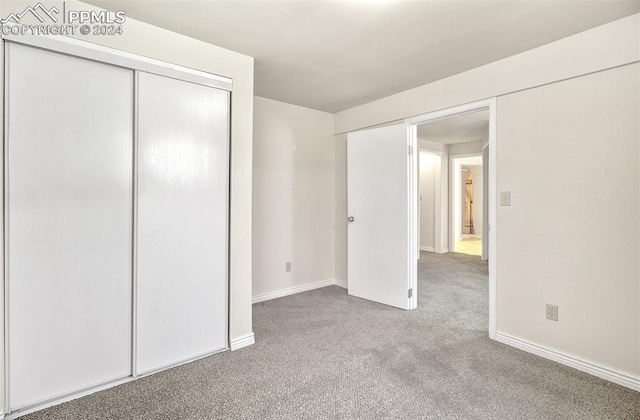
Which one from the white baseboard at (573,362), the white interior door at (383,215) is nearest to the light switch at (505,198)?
the white interior door at (383,215)

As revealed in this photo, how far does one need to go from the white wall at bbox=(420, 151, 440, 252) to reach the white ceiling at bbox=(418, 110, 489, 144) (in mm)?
545

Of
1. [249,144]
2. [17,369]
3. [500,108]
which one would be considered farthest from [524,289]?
[17,369]

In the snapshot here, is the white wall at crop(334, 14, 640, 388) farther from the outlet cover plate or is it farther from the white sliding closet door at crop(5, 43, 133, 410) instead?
the white sliding closet door at crop(5, 43, 133, 410)

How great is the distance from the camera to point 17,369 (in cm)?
171

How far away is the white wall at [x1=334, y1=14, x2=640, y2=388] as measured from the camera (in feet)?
6.51

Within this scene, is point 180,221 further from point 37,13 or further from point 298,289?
point 298,289

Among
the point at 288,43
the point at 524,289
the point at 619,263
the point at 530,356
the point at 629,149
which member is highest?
the point at 288,43

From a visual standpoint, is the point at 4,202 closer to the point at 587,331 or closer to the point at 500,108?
the point at 500,108

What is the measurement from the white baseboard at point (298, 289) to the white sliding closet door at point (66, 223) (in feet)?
5.56

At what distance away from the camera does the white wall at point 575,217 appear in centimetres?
199

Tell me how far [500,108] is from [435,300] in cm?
215

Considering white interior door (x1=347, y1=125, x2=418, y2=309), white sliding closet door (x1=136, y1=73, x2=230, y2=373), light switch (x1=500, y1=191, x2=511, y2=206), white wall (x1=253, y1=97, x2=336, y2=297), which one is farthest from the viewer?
white wall (x1=253, y1=97, x2=336, y2=297)

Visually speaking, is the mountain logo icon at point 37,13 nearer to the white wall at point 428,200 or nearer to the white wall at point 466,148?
the white wall at point 428,200

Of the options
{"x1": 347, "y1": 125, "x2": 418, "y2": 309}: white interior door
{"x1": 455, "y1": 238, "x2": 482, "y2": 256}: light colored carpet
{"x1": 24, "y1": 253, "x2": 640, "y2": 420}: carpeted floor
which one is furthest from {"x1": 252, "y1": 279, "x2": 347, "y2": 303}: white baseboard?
{"x1": 455, "y1": 238, "x2": 482, "y2": 256}: light colored carpet
